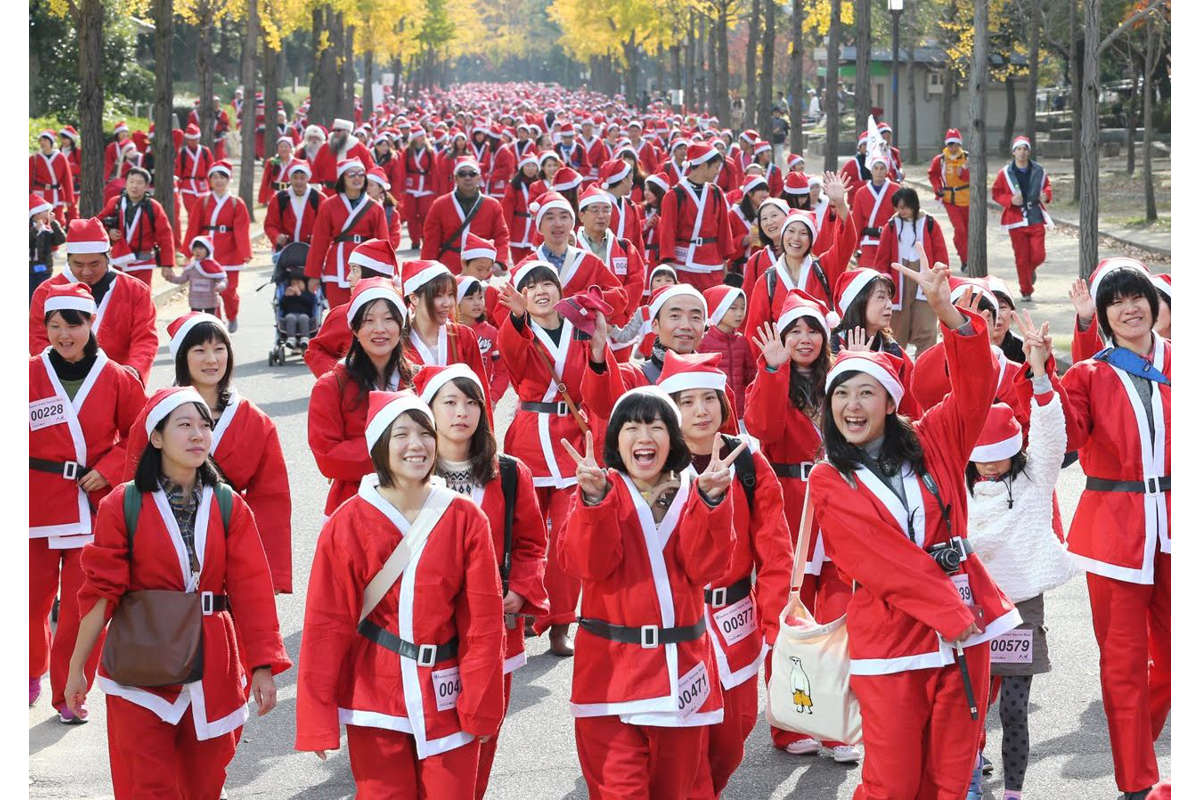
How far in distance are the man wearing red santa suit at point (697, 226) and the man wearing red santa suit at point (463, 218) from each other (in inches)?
58.3

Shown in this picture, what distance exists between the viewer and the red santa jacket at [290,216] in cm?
1850

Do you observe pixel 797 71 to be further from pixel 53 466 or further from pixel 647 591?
pixel 647 591

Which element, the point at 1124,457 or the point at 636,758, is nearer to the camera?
the point at 636,758

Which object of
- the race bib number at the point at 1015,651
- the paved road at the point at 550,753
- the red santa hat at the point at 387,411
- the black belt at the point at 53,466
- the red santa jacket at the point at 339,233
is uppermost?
the red santa jacket at the point at 339,233

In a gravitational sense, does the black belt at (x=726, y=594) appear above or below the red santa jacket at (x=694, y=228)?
below

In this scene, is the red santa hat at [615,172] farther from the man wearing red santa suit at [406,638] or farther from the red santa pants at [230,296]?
the man wearing red santa suit at [406,638]

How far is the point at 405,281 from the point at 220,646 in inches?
131

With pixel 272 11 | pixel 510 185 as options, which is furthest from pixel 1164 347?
pixel 272 11

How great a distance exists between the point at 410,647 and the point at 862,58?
25871mm

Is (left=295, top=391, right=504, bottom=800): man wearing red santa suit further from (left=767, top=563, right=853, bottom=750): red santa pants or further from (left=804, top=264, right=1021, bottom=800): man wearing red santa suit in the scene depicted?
(left=767, top=563, right=853, bottom=750): red santa pants

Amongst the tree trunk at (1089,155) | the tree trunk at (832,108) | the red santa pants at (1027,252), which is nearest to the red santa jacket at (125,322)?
the tree trunk at (1089,155)

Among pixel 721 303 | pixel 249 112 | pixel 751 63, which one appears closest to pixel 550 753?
pixel 721 303

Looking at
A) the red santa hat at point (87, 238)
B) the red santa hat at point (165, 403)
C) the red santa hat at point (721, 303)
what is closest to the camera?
the red santa hat at point (165, 403)

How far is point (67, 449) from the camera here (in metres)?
7.71
